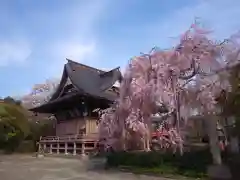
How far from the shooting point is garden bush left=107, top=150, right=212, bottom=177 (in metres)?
12.2

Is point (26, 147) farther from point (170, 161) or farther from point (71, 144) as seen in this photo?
point (170, 161)

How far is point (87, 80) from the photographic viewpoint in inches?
1201

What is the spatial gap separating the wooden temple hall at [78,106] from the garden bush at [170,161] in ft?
29.1

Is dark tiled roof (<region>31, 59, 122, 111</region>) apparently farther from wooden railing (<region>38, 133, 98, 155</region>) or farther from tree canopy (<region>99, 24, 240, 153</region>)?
tree canopy (<region>99, 24, 240, 153</region>)

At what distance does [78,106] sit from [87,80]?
3.92m

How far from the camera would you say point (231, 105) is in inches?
477

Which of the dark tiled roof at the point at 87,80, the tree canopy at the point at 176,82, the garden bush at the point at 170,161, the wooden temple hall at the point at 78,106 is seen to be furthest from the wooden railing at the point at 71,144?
the tree canopy at the point at 176,82

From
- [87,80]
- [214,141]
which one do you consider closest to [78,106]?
[87,80]

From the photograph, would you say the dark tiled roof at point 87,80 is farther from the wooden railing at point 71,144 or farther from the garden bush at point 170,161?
the garden bush at point 170,161

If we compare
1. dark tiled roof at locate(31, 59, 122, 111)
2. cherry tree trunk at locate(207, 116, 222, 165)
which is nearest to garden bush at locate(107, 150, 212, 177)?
cherry tree trunk at locate(207, 116, 222, 165)

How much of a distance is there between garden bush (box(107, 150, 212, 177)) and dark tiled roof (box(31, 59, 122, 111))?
11.2m

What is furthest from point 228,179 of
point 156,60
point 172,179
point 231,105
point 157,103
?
point 156,60

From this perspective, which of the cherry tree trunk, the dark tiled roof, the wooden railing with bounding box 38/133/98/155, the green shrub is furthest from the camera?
the green shrub

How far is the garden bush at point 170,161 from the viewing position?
40.1ft
